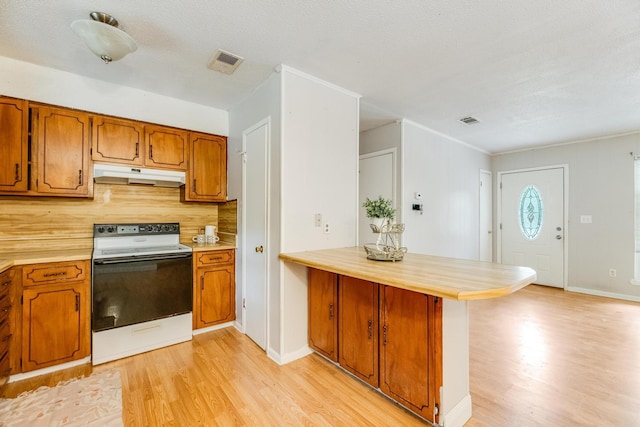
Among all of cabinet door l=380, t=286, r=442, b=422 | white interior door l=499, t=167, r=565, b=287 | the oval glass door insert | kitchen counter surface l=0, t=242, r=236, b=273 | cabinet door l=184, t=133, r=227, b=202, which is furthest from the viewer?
the oval glass door insert

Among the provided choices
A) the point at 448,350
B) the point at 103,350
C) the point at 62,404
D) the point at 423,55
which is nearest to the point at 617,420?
the point at 448,350

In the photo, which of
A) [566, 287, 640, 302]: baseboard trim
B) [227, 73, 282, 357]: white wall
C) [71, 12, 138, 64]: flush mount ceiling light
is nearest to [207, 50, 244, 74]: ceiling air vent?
[227, 73, 282, 357]: white wall

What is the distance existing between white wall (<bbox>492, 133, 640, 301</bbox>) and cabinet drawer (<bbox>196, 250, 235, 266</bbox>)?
5.37m

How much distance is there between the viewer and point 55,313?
2.18 m

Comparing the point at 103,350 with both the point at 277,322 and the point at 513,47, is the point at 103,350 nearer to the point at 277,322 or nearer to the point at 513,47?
the point at 277,322

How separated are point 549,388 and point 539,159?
4.36 metres

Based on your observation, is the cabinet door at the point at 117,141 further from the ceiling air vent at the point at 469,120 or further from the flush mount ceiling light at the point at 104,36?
the ceiling air vent at the point at 469,120

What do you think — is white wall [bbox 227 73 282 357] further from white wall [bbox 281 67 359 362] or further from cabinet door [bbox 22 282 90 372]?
cabinet door [bbox 22 282 90 372]

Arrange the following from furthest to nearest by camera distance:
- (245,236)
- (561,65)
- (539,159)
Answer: (539,159) → (245,236) → (561,65)

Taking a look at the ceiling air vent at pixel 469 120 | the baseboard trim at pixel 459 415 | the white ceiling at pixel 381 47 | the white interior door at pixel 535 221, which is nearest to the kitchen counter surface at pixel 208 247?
the white ceiling at pixel 381 47

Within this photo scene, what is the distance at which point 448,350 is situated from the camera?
1.57 m

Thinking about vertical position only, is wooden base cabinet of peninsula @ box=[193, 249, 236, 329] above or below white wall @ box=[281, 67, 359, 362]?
below

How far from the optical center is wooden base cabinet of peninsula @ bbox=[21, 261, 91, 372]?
2.09 m

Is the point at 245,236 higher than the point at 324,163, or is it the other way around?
the point at 324,163
